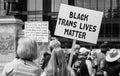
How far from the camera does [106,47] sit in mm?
7977

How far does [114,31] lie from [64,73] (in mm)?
29325

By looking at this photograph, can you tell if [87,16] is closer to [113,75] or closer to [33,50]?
[113,75]

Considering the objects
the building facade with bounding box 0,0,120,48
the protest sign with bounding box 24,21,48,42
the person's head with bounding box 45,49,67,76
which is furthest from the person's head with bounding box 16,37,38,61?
the building facade with bounding box 0,0,120,48

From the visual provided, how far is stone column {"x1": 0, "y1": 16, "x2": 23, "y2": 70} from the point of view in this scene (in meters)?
13.3

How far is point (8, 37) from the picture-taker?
13641 millimetres

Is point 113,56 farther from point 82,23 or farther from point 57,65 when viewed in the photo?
A: point 57,65

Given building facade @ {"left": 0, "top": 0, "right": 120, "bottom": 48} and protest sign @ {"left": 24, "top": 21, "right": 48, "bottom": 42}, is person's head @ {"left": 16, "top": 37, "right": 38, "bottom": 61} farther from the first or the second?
building facade @ {"left": 0, "top": 0, "right": 120, "bottom": 48}

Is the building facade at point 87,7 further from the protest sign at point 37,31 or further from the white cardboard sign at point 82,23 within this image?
the white cardboard sign at point 82,23

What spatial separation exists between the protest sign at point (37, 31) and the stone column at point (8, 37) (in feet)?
1.19

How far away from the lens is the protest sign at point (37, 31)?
13711 mm

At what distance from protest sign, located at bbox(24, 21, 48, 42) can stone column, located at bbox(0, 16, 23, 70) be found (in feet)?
1.19

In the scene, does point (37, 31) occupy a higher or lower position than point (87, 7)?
higher

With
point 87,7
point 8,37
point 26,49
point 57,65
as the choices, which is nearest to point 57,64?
point 57,65

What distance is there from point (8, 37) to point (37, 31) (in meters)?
0.99
